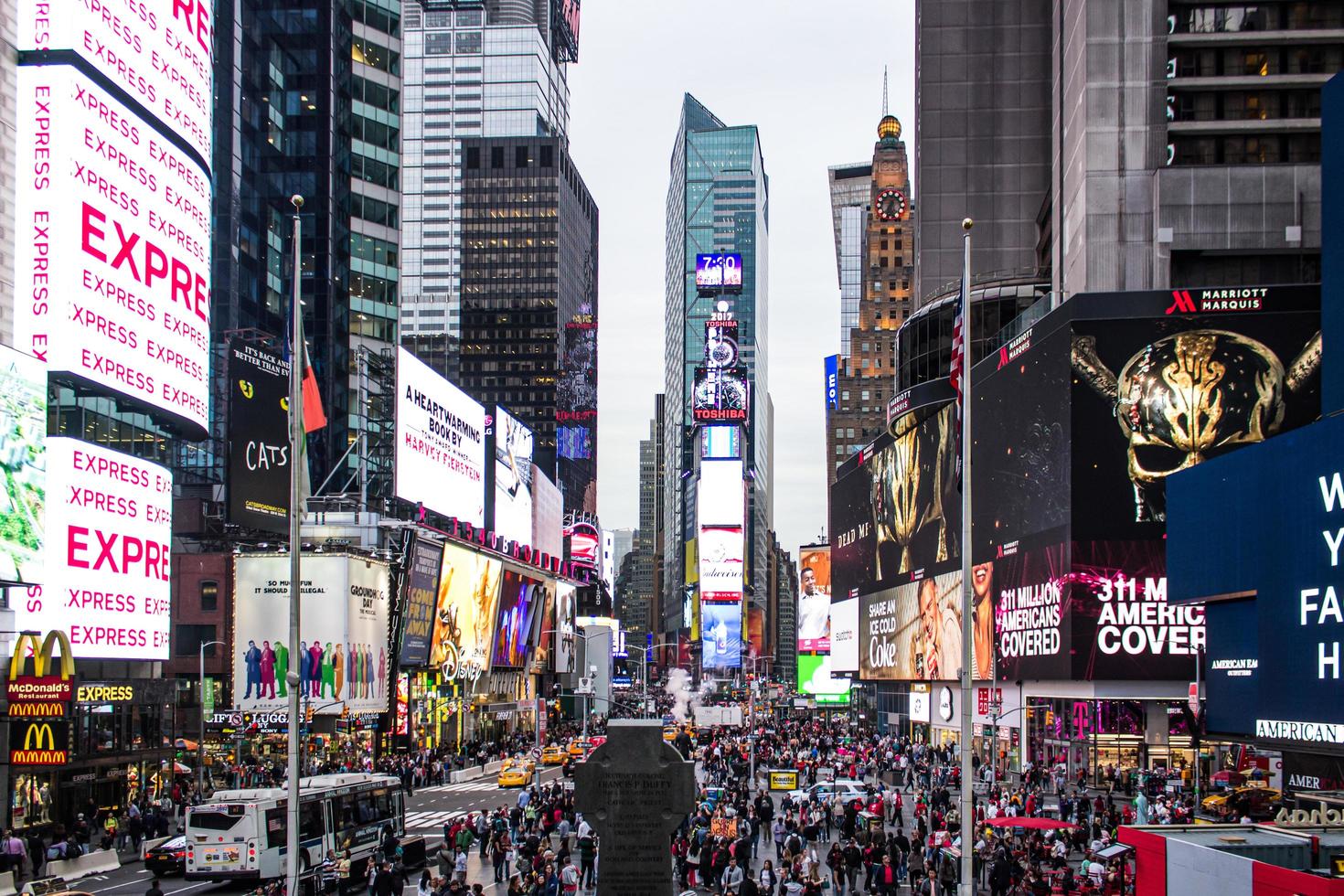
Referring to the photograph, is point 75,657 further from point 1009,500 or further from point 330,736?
point 1009,500

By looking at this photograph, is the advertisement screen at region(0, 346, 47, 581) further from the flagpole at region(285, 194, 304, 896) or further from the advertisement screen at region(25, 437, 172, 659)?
the flagpole at region(285, 194, 304, 896)

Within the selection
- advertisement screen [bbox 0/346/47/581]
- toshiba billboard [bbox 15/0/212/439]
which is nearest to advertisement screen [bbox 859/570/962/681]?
toshiba billboard [bbox 15/0/212/439]

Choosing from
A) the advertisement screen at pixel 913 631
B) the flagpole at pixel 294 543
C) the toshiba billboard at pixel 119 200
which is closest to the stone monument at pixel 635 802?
the flagpole at pixel 294 543

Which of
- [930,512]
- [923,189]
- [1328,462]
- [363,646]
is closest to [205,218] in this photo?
[363,646]

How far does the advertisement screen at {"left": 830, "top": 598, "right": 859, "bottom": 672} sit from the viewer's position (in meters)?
119

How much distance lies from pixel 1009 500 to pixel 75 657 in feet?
147

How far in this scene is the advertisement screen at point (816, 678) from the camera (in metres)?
142

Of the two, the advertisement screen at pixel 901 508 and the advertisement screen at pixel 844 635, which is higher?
the advertisement screen at pixel 901 508

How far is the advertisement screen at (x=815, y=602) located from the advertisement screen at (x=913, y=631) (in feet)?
112

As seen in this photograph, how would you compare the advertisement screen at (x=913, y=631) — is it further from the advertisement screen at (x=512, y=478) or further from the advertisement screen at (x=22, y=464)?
the advertisement screen at (x=22, y=464)

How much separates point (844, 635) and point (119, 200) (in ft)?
295

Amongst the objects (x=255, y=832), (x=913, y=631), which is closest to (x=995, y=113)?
(x=913, y=631)

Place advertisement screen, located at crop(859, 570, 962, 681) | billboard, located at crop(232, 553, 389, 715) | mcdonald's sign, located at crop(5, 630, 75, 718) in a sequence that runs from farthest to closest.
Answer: advertisement screen, located at crop(859, 570, 962, 681) < billboard, located at crop(232, 553, 389, 715) < mcdonald's sign, located at crop(5, 630, 75, 718)

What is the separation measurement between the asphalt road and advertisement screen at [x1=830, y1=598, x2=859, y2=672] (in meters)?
51.1
